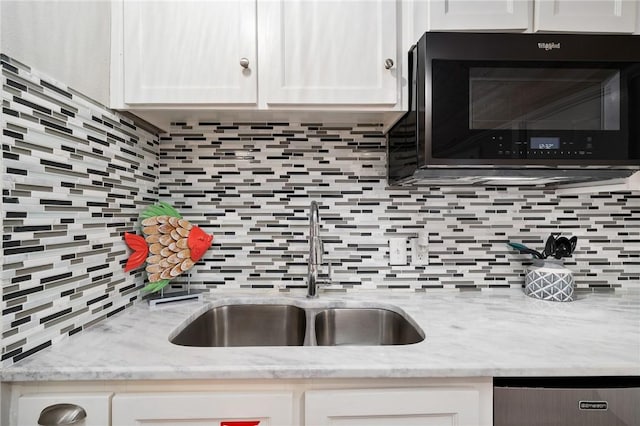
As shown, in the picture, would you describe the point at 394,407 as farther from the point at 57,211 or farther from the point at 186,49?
the point at 186,49

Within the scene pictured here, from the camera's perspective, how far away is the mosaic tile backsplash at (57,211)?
0.80 metres

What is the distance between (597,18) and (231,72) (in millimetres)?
1207

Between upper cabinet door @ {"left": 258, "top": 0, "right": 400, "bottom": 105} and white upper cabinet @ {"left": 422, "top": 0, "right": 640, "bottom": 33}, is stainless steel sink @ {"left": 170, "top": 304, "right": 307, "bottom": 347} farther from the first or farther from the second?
white upper cabinet @ {"left": 422, "top": 0, "right": 640, "bottom": 33}

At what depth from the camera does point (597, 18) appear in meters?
1.16

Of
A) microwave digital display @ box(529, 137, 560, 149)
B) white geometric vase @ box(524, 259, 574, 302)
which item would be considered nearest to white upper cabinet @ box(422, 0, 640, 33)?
microwave digital display @ box(529, 137, 560, 149)

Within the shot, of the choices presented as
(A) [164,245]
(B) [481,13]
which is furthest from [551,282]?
(A) [164,245]

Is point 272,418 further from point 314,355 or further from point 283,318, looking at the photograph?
point 283,318

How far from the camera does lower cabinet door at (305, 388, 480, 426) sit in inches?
32.8

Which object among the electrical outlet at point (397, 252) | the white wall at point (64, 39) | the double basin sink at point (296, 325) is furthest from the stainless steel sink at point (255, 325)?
the white wall at point (64, 39)

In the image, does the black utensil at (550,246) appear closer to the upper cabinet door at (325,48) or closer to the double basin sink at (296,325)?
the double basin sink at (296,325)

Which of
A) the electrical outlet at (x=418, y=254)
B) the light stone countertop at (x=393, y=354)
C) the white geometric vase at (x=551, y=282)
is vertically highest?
the electrical outlet at (x=418, y=254)

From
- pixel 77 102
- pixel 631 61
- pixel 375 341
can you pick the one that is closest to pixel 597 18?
A: pixel 631 61

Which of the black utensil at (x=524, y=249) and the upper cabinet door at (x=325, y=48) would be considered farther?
the black utensil at (x=524, y=249)

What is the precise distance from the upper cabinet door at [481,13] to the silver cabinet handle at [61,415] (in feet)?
4.79
